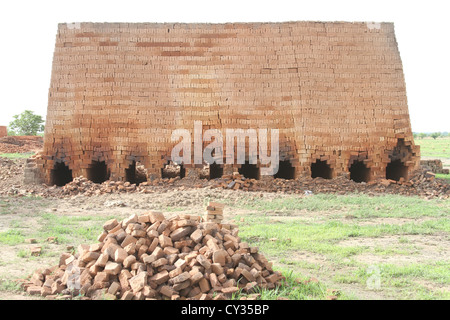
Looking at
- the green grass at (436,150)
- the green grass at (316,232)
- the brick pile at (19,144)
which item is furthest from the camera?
the green grass at (436,150)

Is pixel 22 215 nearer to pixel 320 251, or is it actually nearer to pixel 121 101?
pixel 121 101

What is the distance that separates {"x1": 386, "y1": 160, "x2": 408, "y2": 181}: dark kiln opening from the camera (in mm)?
14086

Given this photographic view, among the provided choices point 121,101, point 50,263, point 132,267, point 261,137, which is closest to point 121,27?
point 121,101

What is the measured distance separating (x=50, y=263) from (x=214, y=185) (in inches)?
265

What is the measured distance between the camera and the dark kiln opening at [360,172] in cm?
1396

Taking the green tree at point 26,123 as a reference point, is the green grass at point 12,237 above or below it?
below

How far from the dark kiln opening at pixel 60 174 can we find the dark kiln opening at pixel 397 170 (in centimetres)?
1007

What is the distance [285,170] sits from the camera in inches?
Answer: 576

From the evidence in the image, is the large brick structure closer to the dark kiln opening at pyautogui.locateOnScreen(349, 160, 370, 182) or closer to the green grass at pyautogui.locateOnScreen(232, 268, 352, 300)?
the dark kiln opening at pyautogui.locateOnScreen(349, 160, 370, 182)

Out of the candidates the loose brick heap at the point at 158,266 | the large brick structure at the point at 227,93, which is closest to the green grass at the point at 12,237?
the loose brick heap at the point at 158,266

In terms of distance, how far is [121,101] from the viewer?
13.6 meters

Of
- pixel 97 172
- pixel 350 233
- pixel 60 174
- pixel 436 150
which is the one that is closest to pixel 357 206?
pixel 350 233

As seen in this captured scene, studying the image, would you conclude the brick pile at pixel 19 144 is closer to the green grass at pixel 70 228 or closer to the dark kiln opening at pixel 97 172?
the dark kiln opening at pixel 97 172

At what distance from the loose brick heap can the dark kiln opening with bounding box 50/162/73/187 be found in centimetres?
893
